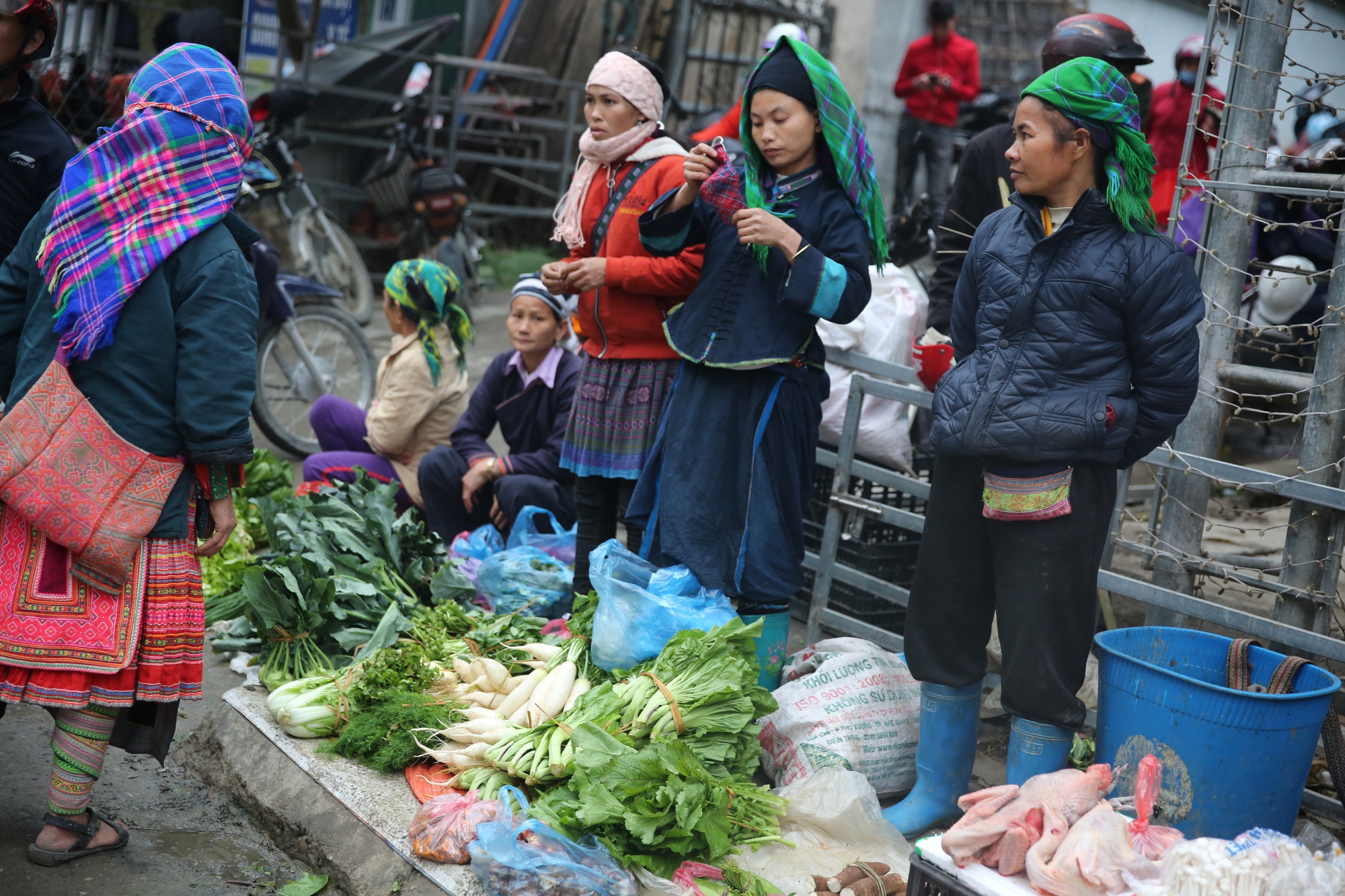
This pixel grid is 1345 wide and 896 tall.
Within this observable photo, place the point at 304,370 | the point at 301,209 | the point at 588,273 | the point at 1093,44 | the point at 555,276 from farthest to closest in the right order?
the point at 301,209 → the point at 304,370 → the point at 1093,44 → the point at 555,276 → the point at 588,273

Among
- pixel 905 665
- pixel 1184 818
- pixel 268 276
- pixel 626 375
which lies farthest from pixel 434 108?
pixel 1184 818

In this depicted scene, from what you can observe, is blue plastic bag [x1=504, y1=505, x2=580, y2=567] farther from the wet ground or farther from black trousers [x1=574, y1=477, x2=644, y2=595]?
the wet ground

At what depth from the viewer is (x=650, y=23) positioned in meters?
11.2

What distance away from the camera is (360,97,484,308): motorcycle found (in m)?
8.94

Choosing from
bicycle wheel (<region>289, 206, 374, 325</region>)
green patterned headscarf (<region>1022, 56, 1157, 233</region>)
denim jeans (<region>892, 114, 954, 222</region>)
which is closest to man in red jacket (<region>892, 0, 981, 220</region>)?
denim jeans (<region>892, 114, 954, 222</region>)

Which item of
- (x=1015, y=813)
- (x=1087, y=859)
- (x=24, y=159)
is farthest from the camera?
(x=24, y=159)

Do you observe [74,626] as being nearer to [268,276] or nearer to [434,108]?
[268,276]

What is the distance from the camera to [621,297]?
3602mm

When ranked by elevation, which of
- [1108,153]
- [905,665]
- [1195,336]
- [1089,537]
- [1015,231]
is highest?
[1108,153]

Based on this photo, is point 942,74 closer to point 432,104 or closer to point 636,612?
point 432,104

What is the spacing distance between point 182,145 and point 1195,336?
2392 millimetres

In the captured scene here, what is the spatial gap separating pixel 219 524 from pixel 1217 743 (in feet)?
7.99

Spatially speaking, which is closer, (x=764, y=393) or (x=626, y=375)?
(x=764, y=393)

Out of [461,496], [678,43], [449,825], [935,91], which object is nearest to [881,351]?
[461,496]
